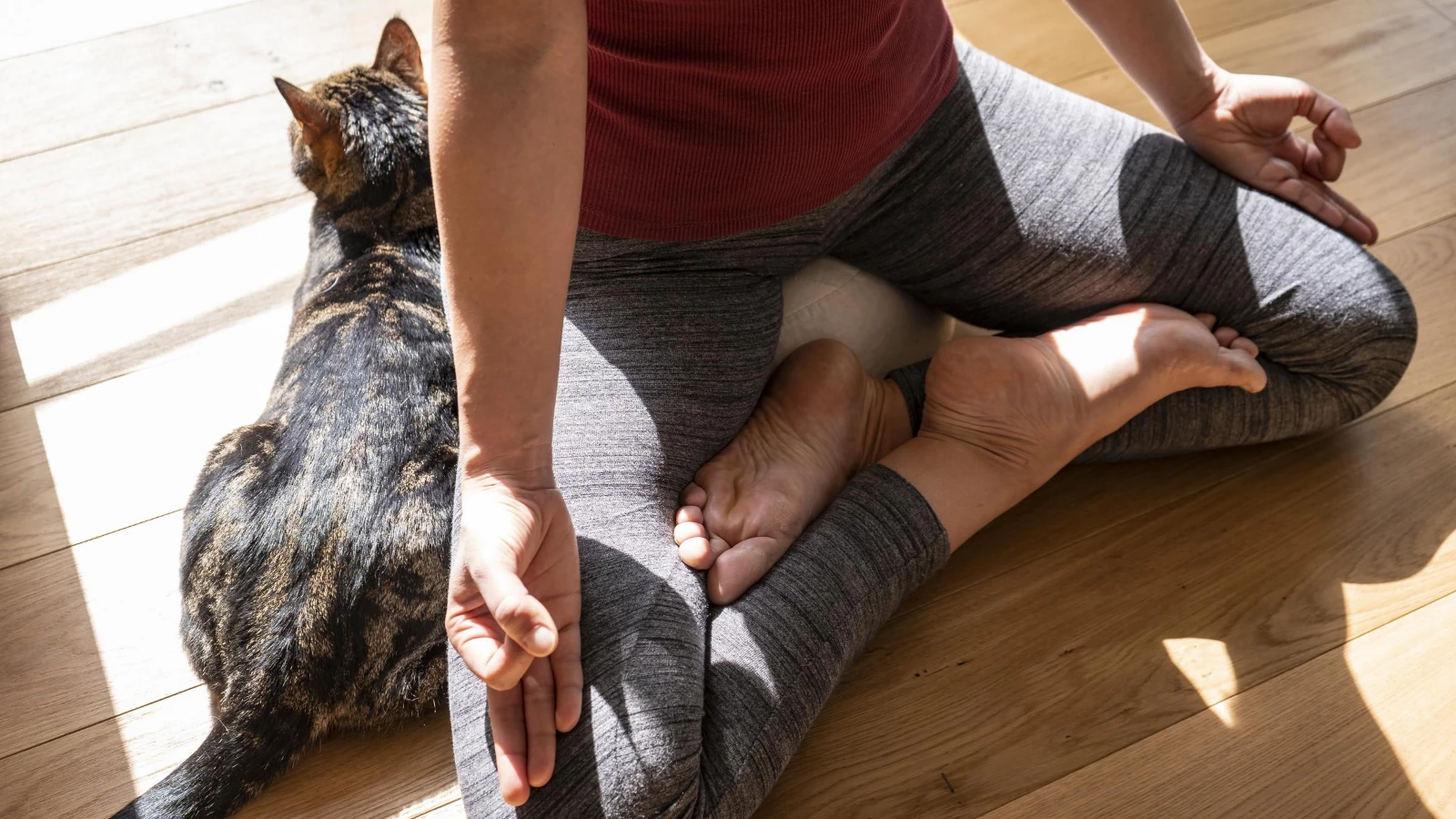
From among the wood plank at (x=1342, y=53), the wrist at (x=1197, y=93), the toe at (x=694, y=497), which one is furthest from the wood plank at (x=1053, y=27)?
the toe at (x=694, y=497)

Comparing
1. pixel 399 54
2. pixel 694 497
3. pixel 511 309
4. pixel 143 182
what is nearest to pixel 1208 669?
pixel 694 497

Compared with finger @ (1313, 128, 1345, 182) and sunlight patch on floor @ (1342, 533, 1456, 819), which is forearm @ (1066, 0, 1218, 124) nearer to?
finger @ (1313, 128, 1345, 182)

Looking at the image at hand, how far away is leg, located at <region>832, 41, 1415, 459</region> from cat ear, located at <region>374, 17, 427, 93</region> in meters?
0.63

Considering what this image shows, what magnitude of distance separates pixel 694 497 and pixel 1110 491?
0.49 m

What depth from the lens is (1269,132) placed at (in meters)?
1.10

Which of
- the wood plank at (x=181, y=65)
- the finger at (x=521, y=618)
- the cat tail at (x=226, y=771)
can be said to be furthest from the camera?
the wood plank at (x=181, y=65)

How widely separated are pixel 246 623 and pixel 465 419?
0.35m

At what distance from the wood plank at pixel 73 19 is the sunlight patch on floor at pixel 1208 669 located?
174 centimetres

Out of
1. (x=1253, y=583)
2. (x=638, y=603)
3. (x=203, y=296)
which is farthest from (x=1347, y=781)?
(x=203, y=296)

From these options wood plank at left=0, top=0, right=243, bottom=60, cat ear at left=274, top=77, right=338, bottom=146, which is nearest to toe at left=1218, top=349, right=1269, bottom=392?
cat ear at left=274, top=77, right=338, bottom=146

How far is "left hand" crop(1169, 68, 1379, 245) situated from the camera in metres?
1.08

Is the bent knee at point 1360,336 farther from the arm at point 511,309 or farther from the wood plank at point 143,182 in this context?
the wood plank at point 143,182

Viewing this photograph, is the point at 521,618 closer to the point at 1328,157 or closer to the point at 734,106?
the point at 734,106

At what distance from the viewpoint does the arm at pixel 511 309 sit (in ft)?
2.28
